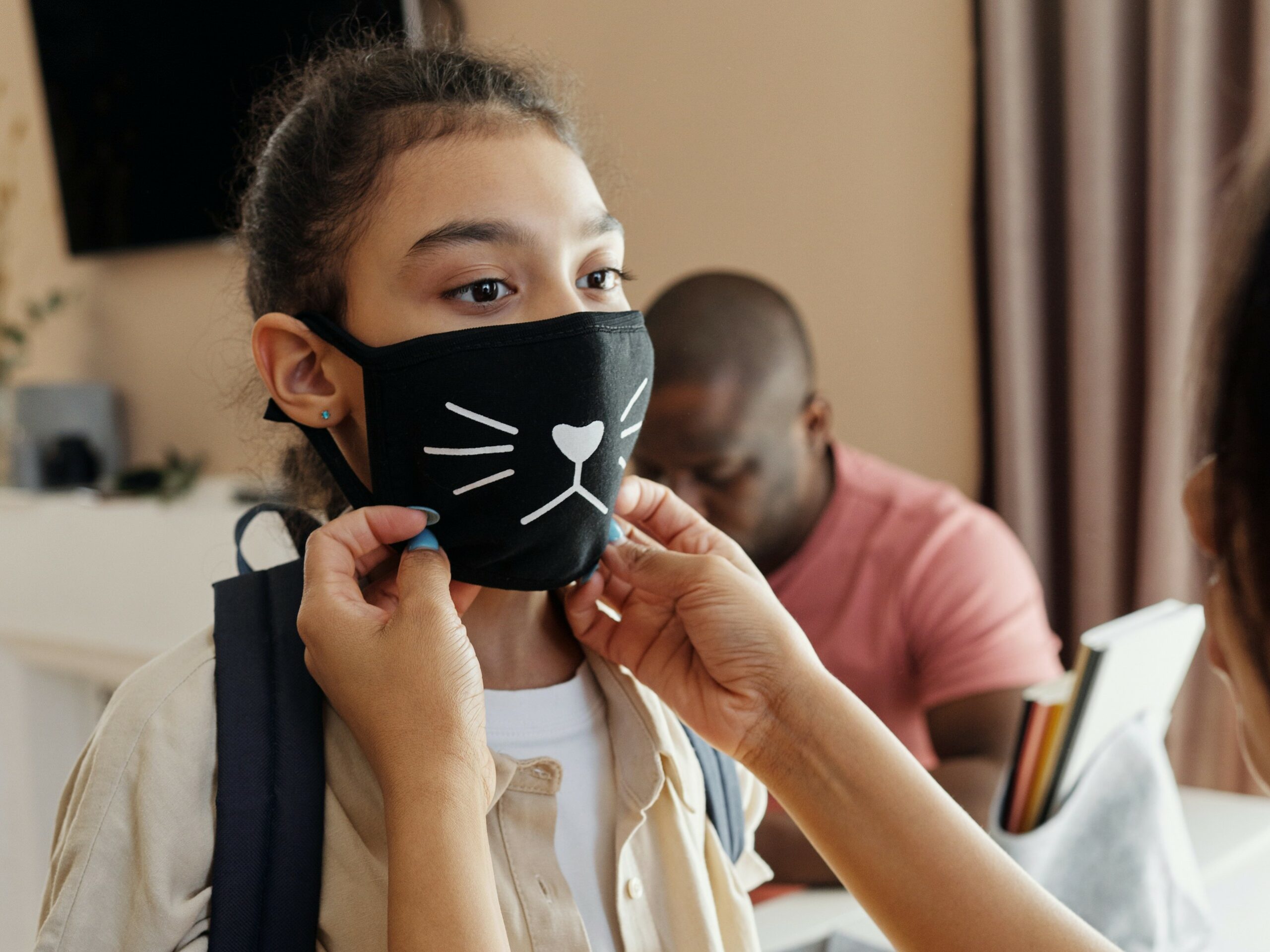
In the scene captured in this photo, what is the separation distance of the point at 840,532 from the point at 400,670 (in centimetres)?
124

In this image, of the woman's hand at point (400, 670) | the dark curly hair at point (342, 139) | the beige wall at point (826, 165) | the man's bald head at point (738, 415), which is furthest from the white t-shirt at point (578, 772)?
the beige wall at point (826, 165)

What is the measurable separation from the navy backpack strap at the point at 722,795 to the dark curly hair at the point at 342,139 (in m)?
0.42

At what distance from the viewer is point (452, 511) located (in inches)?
35.1

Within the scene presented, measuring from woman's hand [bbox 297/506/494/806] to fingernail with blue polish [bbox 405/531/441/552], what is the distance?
0.09 ft

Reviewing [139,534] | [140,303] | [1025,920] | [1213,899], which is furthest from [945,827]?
[140,303]

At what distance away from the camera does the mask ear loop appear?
0.93m

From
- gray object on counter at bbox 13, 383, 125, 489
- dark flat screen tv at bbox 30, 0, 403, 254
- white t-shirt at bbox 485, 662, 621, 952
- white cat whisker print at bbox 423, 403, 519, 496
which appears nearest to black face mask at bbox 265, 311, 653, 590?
white cat whisker print at bbox 423, 403, 519, 496

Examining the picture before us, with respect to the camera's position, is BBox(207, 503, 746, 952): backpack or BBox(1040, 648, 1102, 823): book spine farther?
BBox(1040, 648, 1102, 823): book spine

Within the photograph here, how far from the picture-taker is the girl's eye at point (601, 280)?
945 millimetres

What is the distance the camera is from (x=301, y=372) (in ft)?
3.12

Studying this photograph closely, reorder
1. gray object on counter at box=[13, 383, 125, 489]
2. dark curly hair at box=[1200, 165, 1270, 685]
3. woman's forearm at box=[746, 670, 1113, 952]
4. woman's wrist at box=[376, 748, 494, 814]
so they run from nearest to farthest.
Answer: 1. dark curly hair at box=[1200, 165, 1270, 685]
2. woman's wrist at box=[376, 748, 494, 814]
3. woman's forearm at box=[746, 670, 1113, 952]
4. gray object on counter at box=[13, 383, 125, 489]

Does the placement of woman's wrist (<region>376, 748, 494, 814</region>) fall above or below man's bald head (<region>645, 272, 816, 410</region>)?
below

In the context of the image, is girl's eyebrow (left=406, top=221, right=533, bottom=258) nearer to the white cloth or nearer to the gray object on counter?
the white cloth

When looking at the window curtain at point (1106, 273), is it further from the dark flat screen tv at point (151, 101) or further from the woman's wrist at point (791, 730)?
the dark flat screen tv at point (151, 101)
